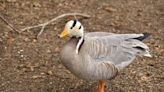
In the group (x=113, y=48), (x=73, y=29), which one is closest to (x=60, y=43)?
(x=113, y=48)

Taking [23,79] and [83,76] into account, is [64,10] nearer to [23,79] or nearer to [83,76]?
[23,79]

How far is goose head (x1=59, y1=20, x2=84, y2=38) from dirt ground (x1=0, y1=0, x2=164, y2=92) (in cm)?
106

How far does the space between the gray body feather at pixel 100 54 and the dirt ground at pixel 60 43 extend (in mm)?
699

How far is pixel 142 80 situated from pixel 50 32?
2028mm

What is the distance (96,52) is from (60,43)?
194 centimetres

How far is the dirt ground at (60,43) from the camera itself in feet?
16.9

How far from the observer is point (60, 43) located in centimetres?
620

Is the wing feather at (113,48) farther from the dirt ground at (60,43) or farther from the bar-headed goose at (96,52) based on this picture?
the dirt ground at (60,43)

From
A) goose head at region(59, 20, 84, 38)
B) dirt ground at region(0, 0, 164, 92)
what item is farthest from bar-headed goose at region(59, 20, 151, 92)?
dirt ground at region(0, 0, 164, 92)

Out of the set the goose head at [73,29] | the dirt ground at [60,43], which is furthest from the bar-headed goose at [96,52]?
the dirt ground at [60,43]

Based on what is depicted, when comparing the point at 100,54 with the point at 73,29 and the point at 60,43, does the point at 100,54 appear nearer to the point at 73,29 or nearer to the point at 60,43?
the point at 73,29

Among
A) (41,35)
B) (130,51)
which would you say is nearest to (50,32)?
(41,35)

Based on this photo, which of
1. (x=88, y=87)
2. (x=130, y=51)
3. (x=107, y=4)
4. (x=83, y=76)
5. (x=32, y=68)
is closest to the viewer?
(x=83, y=76)

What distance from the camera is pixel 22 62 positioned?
5602 millimetres
